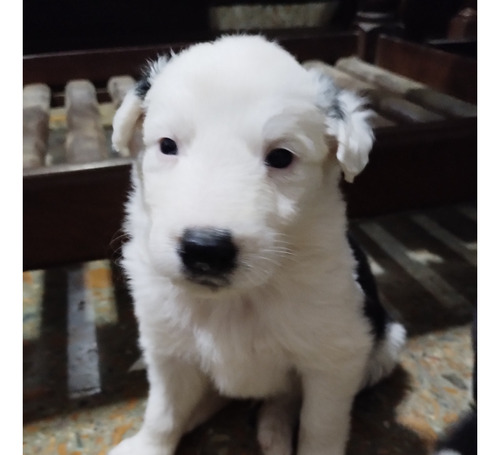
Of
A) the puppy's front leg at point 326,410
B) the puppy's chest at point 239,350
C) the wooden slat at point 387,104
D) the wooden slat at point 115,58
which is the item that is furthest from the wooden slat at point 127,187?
the wooden slat at point 115,58

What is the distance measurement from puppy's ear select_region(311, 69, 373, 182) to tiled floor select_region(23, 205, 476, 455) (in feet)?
2.42

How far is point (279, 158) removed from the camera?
1.00m

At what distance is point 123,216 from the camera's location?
143 centimetres

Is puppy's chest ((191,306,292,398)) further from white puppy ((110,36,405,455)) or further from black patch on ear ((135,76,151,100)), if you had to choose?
black patch on ear ((135,76,151,100))

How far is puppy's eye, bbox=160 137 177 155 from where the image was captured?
1.01 meters

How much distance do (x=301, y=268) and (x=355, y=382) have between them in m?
0.28

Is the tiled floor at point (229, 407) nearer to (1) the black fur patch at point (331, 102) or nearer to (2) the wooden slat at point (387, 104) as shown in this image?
(2) the wooden slat at point (387, 104)

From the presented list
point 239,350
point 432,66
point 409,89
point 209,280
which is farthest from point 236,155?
point 432,66

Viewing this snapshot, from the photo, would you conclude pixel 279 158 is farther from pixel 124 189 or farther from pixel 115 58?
pixel 115 58

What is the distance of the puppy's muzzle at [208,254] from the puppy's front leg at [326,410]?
410mm

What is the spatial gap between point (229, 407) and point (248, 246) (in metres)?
0.76

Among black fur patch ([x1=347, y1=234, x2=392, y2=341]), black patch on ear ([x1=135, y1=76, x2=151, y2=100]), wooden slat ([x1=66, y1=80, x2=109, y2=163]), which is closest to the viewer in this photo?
black patch on ear ([x1=135, y1=76, x2=151, y2=100])

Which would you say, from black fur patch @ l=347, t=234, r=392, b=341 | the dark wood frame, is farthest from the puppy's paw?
black fur patch @ l=347, t=234, r=392, b=341

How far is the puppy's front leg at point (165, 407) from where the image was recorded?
1.30 m
